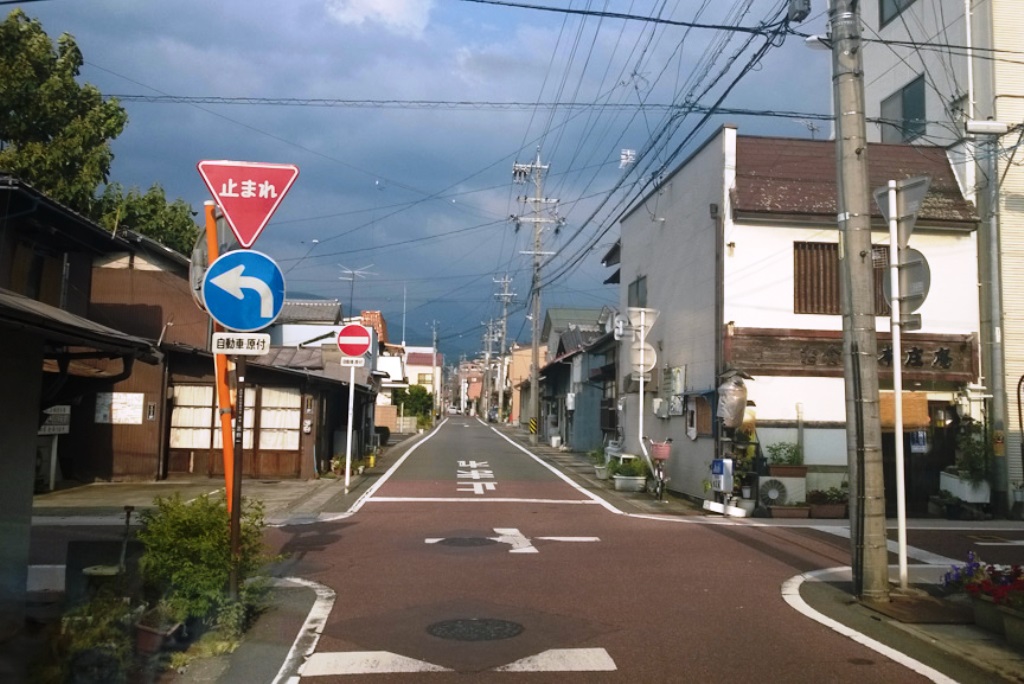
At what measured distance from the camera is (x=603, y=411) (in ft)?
110

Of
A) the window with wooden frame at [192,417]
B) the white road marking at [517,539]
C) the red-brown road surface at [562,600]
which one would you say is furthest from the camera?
the window with wooden frame at [192,417]

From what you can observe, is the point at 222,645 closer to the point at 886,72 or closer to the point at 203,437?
the point at 203,437

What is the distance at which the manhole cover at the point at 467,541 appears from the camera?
12.2m

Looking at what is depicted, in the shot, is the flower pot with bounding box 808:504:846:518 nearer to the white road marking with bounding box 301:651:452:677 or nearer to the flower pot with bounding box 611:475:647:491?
the flower pot with bounding box 611:475:647:491

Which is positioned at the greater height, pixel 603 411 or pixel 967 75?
pixel 967 75

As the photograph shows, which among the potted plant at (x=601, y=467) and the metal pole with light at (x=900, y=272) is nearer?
the metal pole with light at (x=900, y=272)

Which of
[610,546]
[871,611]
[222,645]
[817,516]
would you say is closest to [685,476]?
[817,516]

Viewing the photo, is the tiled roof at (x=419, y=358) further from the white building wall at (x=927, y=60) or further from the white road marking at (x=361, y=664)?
the white road marking at (x=361, y=664)

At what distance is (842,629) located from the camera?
7719 mm

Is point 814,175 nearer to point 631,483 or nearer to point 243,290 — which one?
point 631,483

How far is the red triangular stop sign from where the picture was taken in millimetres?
7234

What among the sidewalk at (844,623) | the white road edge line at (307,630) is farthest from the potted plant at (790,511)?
the white road edge line at (307,630)

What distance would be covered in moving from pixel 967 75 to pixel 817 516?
9589 millimetres

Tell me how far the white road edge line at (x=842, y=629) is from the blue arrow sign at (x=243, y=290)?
18.4 ft
